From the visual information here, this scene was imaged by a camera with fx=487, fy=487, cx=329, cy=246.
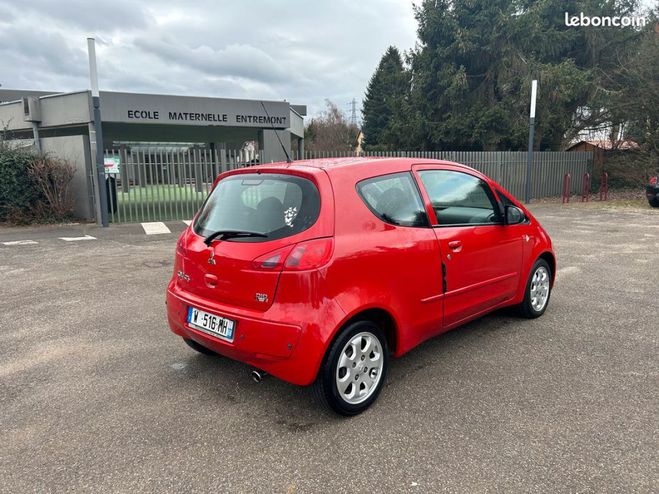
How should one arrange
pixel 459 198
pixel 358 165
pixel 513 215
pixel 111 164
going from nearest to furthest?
pixel 358 165 < pixel 459 198 < pixel 513 215 < pixel 111 164

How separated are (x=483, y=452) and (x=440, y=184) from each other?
2.04m

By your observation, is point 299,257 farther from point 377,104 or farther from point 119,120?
point 377,104

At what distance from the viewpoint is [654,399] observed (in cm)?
323

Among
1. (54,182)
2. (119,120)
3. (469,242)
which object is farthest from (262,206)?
(119,120)

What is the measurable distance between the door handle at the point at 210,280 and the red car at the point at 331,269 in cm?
1

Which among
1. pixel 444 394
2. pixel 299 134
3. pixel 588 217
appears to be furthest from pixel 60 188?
pixel 588 217

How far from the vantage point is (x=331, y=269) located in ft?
9.48

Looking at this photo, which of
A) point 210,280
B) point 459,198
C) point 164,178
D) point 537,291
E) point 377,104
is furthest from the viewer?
point 377,104

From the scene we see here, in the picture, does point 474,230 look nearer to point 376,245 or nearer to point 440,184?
point 440,184

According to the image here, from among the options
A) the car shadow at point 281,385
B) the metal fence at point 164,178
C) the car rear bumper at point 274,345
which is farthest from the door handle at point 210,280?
the metal fence at point 164,178

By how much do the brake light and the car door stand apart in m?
1.09

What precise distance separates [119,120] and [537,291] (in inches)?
533

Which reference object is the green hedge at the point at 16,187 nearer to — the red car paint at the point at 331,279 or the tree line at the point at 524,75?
the red car paint at the point at 331,279

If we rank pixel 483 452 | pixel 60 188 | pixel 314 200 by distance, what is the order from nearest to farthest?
pixel 483 452 → pixel 314 200 → pixel 60 188
